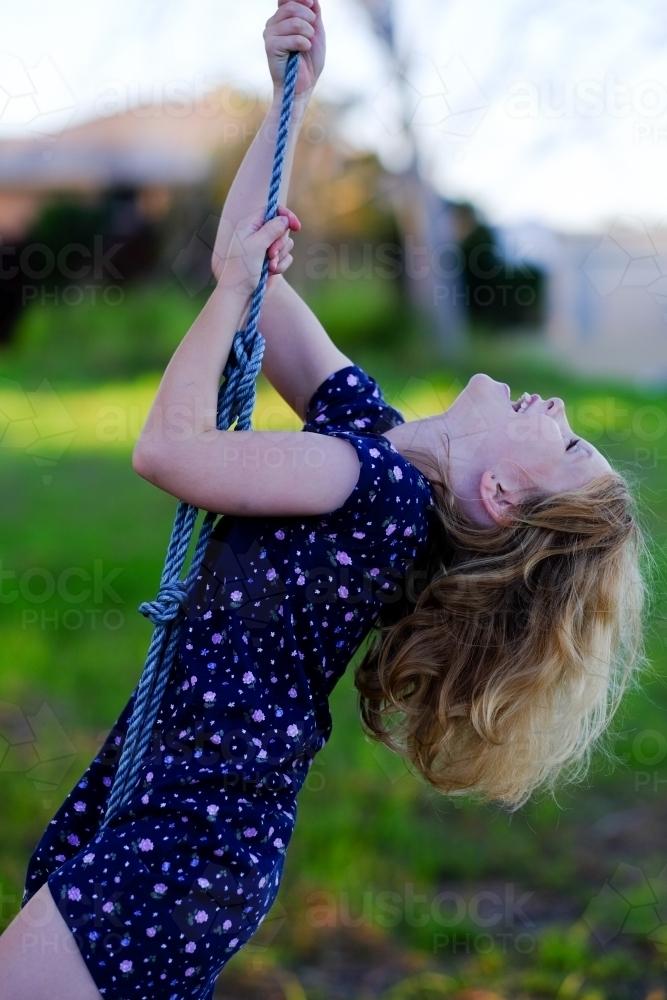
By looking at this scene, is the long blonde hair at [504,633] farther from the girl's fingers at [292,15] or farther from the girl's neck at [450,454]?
the girl's fingers at [292,15]

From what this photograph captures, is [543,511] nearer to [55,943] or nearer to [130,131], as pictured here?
[55,943]

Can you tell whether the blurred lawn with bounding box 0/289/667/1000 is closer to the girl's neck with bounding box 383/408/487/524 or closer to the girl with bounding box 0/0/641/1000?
the girl with bounding box 0/0/641/1000

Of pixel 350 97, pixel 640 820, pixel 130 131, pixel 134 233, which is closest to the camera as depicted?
pixel 640 820

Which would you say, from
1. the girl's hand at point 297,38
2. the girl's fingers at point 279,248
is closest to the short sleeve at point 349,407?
the girl's fingers at point 279,248

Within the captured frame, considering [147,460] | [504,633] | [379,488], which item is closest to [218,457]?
[147,460]

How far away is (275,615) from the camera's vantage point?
4.21ft

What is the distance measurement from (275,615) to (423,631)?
272mm

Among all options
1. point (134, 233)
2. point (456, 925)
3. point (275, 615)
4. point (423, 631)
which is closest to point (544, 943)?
point (456, 925)

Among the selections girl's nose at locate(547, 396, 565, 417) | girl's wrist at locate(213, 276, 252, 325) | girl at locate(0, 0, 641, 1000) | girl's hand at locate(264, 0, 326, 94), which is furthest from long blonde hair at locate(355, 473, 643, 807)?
girl's hand at locate(264, 0, 326, 94)

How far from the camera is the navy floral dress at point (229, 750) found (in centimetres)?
118

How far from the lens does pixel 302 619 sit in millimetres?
1296

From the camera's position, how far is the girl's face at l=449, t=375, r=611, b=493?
143cm

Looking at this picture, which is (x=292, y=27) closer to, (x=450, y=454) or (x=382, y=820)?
(x=450, y=454)

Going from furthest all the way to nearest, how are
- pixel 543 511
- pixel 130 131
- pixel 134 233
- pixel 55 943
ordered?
pixel 130 131 < pixel 134 233 < pixel 543 511 < pixel 55 943
